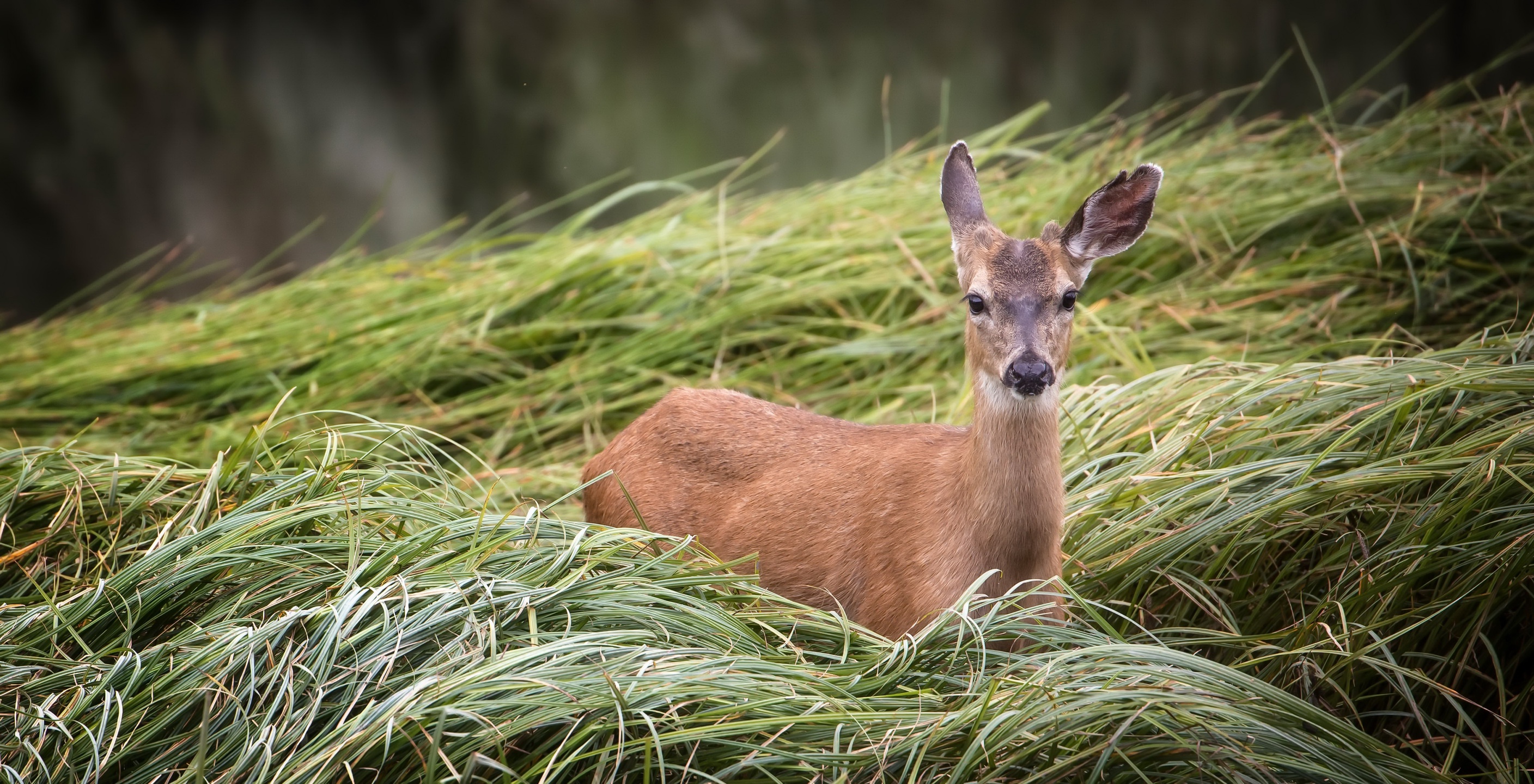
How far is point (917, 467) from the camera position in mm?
3197

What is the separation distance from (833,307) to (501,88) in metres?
4.09

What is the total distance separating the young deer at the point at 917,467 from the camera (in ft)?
9.39

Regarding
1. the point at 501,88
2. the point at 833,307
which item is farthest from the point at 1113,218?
the point at 501,88

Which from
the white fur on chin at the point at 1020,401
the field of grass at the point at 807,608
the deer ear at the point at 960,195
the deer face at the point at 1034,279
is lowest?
the field of grass at the point at 807,608

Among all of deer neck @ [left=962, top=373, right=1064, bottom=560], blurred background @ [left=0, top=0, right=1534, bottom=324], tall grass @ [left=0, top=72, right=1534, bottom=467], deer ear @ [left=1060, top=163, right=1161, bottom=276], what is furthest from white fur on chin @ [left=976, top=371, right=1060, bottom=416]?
blurred background @ [left=0, top=0, right=1534, bottom=324]

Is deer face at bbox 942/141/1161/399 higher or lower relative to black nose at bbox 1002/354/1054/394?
higher

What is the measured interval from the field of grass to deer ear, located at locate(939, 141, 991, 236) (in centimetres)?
71

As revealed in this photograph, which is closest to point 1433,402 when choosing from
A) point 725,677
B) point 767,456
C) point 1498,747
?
point 1498,747

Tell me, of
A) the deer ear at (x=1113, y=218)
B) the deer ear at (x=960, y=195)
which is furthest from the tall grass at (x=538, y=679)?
the deer ear at (x=960, y=195)

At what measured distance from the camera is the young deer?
2.86m

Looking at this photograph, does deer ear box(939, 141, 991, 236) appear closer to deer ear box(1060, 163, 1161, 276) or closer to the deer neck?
deer ear box(1060, 163, 1161, 276)

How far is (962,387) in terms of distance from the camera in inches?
168

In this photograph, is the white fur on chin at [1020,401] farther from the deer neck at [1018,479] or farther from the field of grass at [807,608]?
the field of grass at [807,608]

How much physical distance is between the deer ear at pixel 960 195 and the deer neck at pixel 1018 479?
0.54 meters
